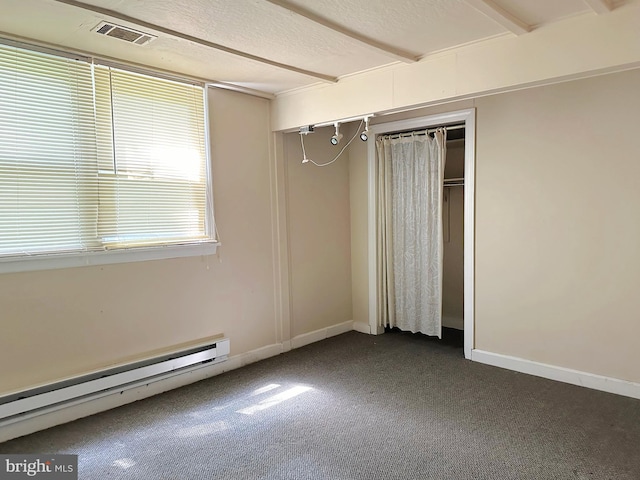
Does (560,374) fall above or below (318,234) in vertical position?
below

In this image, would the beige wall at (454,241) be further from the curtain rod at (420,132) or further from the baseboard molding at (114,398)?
the baseboard molding at (114,398)

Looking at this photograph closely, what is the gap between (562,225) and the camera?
352 centimetres

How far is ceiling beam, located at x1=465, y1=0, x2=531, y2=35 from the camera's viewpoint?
7.34 ft

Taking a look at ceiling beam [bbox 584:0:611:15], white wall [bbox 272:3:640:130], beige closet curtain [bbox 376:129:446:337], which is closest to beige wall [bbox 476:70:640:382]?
beige closet curtain [bbox 376:129:446:337]

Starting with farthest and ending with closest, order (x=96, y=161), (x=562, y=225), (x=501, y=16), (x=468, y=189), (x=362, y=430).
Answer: (x=468, y=189), (x=562, y=225), (x=96, y=161), (x=362, y=430), (x=501, y=16)

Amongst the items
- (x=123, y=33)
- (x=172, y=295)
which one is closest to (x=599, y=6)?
(x=123, y=33)

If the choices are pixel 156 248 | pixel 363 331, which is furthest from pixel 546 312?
pixel 156 248

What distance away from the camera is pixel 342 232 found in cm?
502

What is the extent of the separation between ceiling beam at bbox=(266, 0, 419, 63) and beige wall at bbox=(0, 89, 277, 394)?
155 cm

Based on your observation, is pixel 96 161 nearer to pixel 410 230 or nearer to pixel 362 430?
pixel 362 430

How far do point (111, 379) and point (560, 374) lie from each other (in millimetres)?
3458

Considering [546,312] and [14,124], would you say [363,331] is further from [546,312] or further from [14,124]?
[14,124]

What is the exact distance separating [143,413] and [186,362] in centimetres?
52

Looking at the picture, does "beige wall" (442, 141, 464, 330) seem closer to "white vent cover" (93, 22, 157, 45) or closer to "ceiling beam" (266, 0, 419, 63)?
"ceiling beam" (266, 0, 419, 63)
